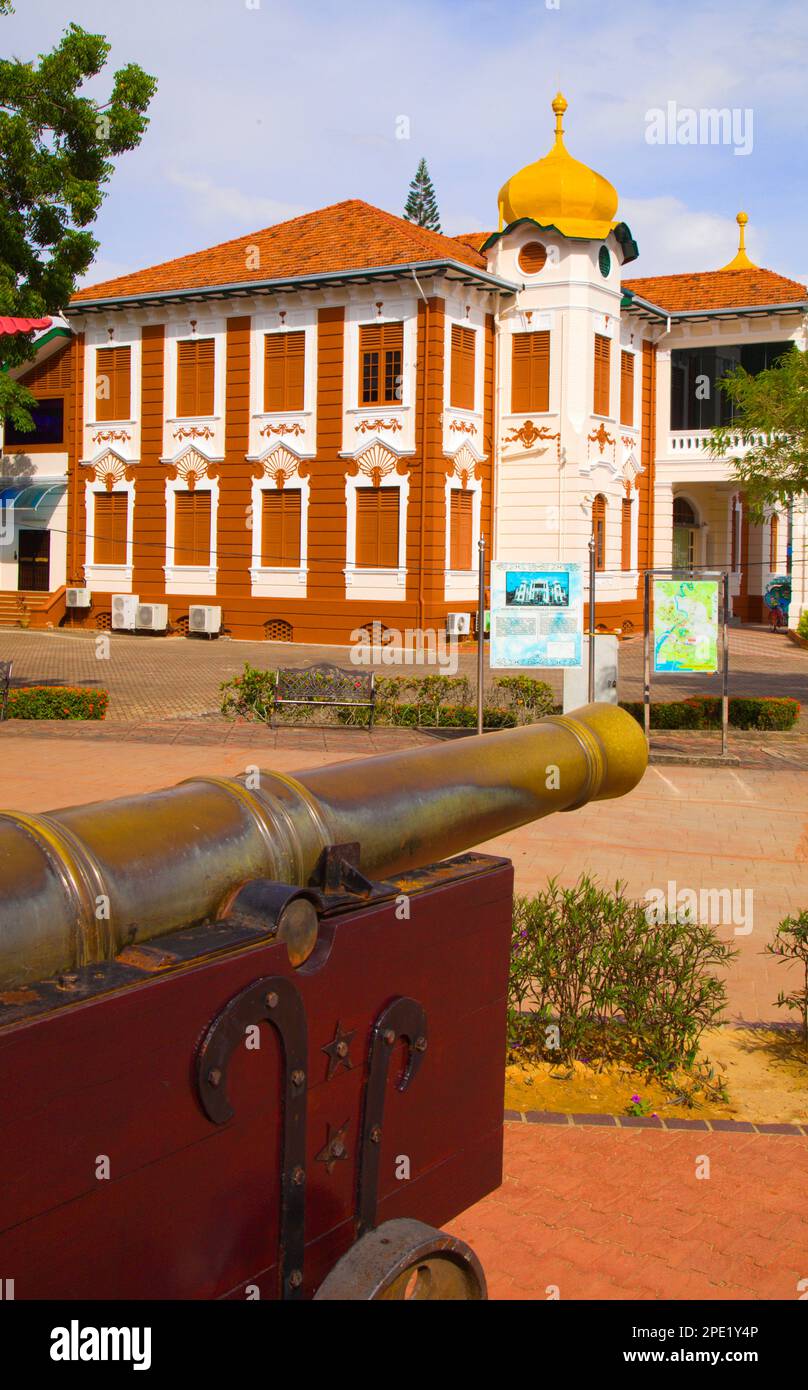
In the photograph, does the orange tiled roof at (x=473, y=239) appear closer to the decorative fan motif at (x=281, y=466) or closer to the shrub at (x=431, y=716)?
the decorative fan motif at (x=281, y=466)

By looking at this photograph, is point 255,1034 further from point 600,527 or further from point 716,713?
point 600,527

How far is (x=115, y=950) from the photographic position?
2.75 meters

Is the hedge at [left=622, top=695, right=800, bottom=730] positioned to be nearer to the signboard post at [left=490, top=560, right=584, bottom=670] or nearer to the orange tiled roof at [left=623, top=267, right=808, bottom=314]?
the signboard post at [left=490, top=560, right=584, bottom=670]

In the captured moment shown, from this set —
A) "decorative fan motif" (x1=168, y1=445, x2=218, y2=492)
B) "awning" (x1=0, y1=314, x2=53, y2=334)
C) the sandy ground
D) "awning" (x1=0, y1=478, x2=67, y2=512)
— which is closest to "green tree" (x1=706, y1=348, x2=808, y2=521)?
"awning" (x1=0, y1=314, x2=53, y2=334)

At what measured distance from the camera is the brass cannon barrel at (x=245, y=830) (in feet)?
8.71

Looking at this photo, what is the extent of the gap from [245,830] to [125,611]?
30317 mm

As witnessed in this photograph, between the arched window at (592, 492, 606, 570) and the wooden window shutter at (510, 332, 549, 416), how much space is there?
273 cm

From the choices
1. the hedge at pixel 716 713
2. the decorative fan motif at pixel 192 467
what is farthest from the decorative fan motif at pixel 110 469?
the hedge at pixel 716 713

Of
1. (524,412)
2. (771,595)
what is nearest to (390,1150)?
(524,412)

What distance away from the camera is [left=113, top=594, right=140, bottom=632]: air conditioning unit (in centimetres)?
3262

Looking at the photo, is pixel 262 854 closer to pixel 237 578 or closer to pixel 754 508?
pixel 754 508

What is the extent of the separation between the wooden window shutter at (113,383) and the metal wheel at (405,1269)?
107 ft

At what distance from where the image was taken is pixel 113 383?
33.9m

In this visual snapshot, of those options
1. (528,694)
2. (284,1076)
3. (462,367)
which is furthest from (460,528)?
(284,1076)
